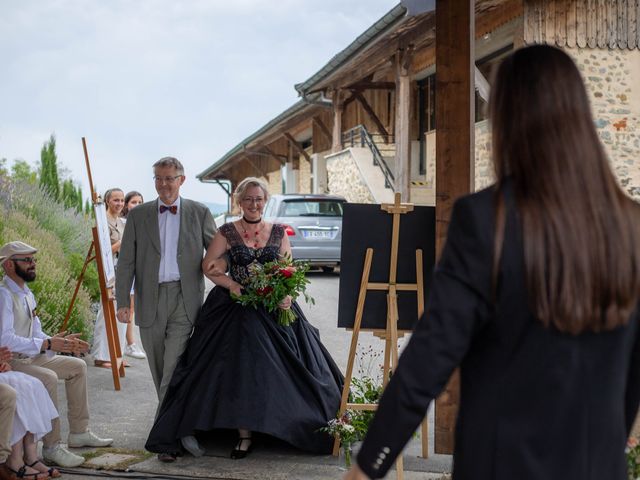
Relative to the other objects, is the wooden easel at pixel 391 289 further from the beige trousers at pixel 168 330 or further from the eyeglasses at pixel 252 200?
the beige trousers at pixel 168 330

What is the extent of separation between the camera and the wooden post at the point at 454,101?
5.02 meters

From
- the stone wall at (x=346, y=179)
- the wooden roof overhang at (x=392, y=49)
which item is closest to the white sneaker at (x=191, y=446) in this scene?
the wooden roof overhang at (x=392, y=49)

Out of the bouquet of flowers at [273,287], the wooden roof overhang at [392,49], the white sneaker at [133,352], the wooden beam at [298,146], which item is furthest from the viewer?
the wooden beam at [298,146]

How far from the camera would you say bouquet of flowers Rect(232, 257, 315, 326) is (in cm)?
551

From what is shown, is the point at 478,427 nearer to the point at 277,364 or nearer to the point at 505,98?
the point at 505,98

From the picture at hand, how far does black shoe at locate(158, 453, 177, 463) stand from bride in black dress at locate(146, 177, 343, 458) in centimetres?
2

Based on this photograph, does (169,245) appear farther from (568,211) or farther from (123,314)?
(568,211)

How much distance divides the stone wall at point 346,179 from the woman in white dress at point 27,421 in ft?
44.5

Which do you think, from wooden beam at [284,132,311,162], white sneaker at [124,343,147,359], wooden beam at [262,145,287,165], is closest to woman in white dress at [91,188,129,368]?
white sneaker at [124,343,147,359]

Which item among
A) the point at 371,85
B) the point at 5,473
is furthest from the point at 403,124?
the point at 5,473

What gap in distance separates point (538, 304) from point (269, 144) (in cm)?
3212

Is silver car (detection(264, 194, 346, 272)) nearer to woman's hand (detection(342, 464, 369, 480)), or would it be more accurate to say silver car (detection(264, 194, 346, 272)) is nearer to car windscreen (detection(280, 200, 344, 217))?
car windscreen (detection(280, 200, 344, 217))

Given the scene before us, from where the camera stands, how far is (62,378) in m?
5.36

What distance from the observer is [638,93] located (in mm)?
13914
